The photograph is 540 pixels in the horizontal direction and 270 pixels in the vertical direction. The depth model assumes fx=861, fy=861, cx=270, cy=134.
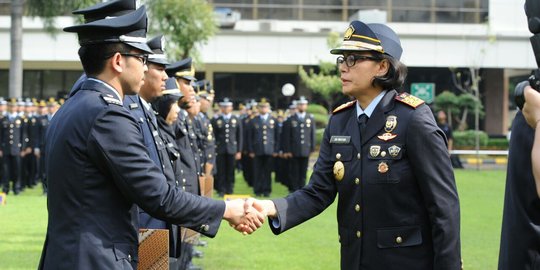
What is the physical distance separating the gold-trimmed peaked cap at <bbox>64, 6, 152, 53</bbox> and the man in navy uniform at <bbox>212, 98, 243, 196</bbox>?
1583 cm

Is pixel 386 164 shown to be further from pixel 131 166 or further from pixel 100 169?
pixel 100 169

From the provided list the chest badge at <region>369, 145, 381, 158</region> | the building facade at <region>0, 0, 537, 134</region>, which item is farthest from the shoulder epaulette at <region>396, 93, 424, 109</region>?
the building facade at <region>0, 0, 537, 134</region>

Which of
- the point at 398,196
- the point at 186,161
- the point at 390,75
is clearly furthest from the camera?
the point at 186,161

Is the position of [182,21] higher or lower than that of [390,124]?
higher

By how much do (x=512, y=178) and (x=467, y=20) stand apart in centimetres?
4149

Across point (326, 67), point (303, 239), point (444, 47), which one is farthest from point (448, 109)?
point (303, 239)

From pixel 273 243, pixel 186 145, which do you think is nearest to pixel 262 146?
pixel 273 243

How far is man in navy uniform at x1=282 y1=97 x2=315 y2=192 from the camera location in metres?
20.6

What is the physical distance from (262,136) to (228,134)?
88 cm

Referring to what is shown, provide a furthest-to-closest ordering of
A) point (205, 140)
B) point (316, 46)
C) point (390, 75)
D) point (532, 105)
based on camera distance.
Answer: point (316, 46) < point (205, 140) < point (390, 75) < point (532, 105)

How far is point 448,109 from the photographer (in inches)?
1539

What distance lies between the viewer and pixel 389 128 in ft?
14.8

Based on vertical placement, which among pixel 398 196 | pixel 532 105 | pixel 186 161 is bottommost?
pixel 186 161

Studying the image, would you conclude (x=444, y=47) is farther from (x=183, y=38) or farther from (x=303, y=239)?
(x=303, y=239)
